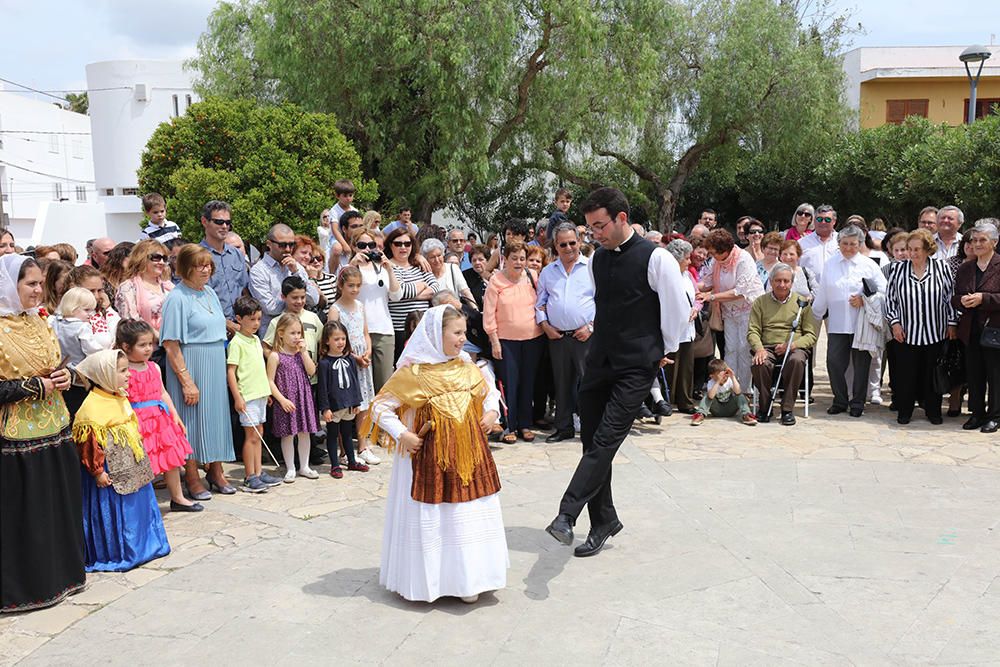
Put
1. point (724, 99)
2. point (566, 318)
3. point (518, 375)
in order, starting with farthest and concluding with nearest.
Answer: point (724, 99) < point (518, 375) < point (566, 318)

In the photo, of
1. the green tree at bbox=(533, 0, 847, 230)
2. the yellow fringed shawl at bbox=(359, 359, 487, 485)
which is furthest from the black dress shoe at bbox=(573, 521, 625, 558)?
the green tree at bbox=(533, 0, 847, 230)

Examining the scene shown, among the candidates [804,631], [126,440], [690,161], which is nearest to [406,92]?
[690,161]

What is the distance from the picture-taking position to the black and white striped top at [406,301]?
820cm

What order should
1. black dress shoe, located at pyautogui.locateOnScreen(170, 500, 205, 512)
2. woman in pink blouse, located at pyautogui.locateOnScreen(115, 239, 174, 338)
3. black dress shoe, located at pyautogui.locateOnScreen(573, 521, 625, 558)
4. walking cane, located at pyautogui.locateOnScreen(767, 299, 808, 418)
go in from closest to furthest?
black dress shoe, located at pyautogui.locateOnScreen(573, 521, 625, 558), black dress shoe, located at pyautogui.locateOnScreen(170, 500, 205, 512), woman in pink blouse, located at pyautogui.locateOnScreen(115, 239, 174, 338), walking cane, located at pyautogui.locateOnScreen(767, 299, 808, 418)

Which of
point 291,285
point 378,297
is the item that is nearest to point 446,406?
point 291,285

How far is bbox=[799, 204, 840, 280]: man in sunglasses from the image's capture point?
400 inches

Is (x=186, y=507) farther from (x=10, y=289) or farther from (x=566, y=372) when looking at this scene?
(x=566, y=372)

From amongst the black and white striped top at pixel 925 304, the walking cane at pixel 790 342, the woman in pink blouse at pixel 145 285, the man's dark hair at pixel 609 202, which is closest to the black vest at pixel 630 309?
the man's dark hair at pixel 609 202

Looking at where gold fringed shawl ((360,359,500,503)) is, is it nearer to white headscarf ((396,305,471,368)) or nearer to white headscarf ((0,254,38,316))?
white headscarf ((396,305,471,368))

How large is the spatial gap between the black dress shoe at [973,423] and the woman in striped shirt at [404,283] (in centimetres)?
526

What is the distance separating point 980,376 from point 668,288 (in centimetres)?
522

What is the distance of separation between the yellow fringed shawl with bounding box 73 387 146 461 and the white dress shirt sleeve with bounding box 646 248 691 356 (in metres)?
3.15

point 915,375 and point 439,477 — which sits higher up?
point 439,477

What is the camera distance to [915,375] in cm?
896
